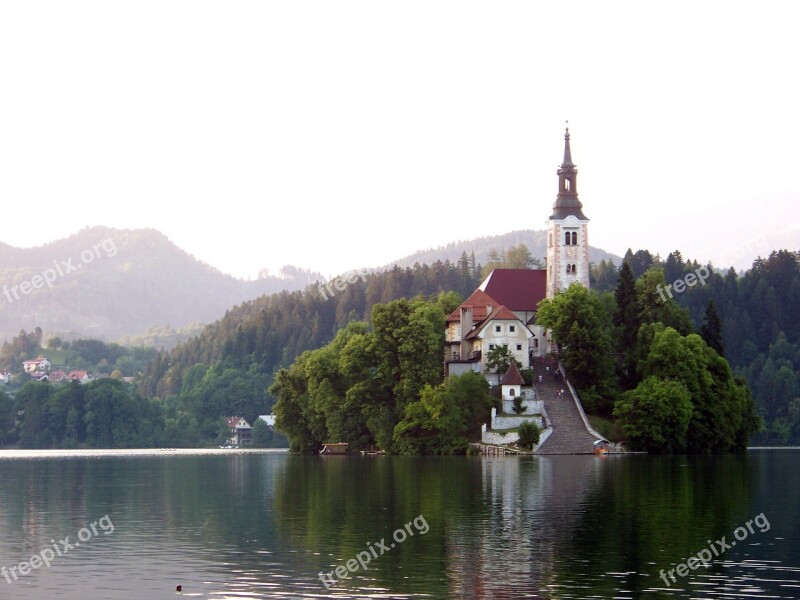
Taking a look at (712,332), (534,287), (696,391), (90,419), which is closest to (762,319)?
(534,287)

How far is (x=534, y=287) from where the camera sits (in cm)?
12669

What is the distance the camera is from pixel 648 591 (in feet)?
98.8

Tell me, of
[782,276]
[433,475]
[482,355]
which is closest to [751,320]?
[782,276]

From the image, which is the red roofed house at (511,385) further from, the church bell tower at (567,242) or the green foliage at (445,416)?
the church bell tower at (567,242)

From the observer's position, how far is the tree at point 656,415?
3996 inches

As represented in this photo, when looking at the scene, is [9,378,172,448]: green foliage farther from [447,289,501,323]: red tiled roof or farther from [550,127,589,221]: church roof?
[550,127,589,221]: church roof

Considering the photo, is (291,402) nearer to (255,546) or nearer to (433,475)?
(433,475)

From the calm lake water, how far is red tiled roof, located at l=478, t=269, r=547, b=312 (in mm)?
53497

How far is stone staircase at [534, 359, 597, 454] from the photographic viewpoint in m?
102

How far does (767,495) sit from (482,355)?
58.7 metres

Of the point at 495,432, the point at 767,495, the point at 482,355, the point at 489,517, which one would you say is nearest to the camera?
the point at 489,517

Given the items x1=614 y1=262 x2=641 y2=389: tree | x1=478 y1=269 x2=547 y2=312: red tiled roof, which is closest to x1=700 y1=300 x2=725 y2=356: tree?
x1=614 y1=262 x2=641 y2=389: tree

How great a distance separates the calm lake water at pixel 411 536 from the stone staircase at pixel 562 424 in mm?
30041

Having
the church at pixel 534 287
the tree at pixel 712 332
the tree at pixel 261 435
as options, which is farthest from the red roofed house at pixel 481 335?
the tree at pixel 261 435
